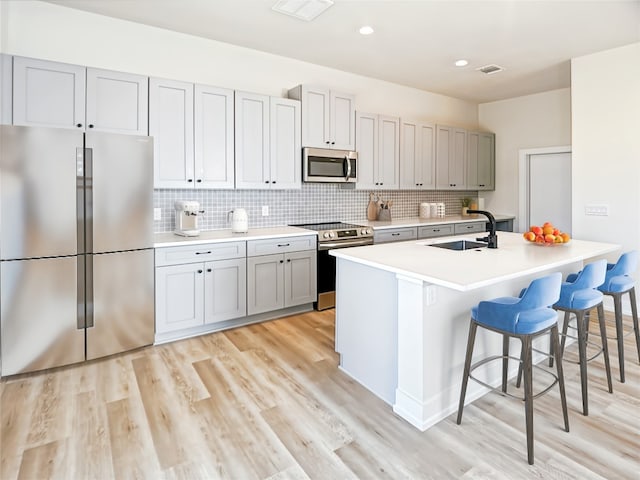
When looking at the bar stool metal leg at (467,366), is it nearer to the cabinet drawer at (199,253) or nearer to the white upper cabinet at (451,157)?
the cabinet drawer at (199,253)

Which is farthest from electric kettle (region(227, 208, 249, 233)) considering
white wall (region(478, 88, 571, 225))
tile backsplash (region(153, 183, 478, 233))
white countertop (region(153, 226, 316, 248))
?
white wall (region(478, 88, 571, 225))

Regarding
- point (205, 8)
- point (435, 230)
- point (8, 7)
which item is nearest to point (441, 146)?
point (435, 230)

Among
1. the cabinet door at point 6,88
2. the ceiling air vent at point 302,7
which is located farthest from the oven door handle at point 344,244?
the cabinet door at point 6,88

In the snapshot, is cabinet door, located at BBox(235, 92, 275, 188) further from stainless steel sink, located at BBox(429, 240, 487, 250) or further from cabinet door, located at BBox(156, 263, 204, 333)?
stainless steel sink, located at BBox(429, 240, 487, 250)

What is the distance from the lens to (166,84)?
344cm

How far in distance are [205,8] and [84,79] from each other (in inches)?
44.6

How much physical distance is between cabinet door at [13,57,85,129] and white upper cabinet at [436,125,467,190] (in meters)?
4.46

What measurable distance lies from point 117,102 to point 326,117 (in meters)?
2.16

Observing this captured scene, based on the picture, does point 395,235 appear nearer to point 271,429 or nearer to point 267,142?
point 267,142

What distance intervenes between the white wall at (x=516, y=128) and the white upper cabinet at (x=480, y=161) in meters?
0.13

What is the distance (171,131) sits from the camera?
11.5ft

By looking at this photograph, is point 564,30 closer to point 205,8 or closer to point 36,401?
point 205,8

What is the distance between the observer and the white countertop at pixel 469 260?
1938 millimetres

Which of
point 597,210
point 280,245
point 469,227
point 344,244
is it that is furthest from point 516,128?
point 280,245
